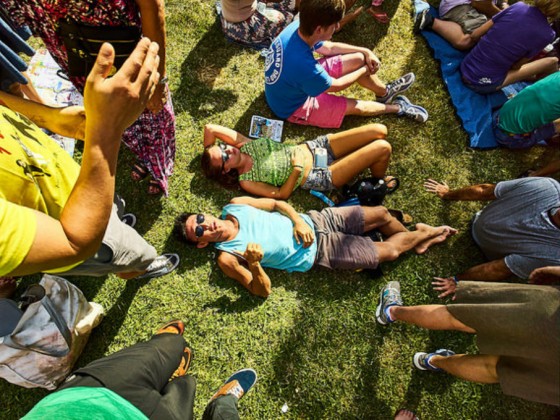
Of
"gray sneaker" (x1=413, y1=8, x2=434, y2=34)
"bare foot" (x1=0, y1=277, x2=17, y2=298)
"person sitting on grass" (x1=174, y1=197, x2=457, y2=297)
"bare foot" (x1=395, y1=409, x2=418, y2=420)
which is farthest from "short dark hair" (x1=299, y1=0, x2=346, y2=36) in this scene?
"bare foot" (x1=395, y1=409, x2=418, y2=420)

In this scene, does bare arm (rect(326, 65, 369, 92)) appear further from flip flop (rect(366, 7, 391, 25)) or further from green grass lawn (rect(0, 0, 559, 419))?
flip flop (rect(366, 7, 391, 25))

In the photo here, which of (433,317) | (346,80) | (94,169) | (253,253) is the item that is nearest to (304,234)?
(253,253)

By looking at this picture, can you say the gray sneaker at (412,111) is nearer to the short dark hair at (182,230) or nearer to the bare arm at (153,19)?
the short dark hair at (182,230)

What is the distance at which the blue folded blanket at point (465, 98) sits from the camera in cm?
485

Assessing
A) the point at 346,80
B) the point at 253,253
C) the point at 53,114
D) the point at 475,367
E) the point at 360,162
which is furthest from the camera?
the point at 346,80

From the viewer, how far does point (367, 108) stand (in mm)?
→ 4805

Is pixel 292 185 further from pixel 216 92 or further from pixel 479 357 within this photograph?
pixel 479 357

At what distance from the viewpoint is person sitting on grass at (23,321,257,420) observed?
1368mm

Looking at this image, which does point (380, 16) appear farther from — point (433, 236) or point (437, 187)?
point (433, 236)

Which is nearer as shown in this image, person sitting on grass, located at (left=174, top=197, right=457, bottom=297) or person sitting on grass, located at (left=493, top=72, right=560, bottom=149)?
person sitting on grass, located at (left=174, top=197, right=457, bottom=297)

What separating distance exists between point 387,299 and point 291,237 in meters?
1.27

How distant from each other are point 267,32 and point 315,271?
11.5ft

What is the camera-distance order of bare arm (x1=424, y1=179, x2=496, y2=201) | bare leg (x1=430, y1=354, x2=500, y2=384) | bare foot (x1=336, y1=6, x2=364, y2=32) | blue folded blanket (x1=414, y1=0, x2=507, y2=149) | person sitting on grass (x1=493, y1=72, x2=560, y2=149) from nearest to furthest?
bare leg (x1=430, y1=354, x2=500, y2=384) < bare arm (x1=424, y1=179, x2=496, y2=201) < person sitting on grass (x1=493, y1=72, x2=560, y2=149) < blue folded blanket (x1=414, y1=0, x2=507, y2=149) < bare foot (x1=336, y1=6, x2=364, y2=32)

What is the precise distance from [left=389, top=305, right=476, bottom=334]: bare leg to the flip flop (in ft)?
14.8
